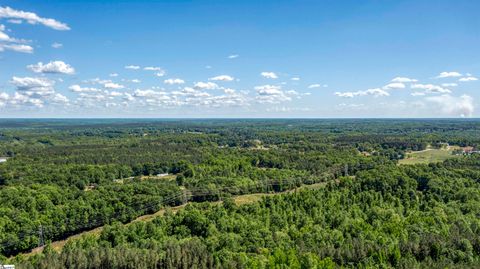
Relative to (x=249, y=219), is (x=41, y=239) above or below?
below

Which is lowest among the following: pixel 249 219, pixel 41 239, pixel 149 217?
pixel 149 217

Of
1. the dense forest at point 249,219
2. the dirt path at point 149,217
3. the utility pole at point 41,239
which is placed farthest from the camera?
the dirt path at point 149,217

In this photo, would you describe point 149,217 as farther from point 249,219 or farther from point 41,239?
point 249,219

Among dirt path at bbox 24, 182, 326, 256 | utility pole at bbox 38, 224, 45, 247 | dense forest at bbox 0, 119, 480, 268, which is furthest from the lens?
dirt path at bbox 24, 182, 326, 256

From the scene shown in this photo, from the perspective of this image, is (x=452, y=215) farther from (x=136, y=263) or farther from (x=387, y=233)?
(x=136, y=263)

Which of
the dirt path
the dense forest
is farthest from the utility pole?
the dirt path

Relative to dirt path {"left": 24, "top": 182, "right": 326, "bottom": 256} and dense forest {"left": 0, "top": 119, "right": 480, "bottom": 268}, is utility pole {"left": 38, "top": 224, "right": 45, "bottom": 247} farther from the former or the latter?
dirt path {"left": 24, "top": 182, "right": 326, "bottom": 256}

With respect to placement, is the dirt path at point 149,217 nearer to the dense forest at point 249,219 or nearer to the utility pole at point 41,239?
the utility pole at point 41,239

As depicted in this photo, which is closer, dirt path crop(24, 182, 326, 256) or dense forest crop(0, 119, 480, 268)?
dense forest crop(0, 119, 480, 268)

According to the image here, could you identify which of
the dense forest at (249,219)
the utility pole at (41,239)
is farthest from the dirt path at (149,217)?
the dense forest at (249,219)

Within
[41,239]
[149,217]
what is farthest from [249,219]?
[41,239]

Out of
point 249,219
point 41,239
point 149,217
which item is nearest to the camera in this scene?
point 41,239
